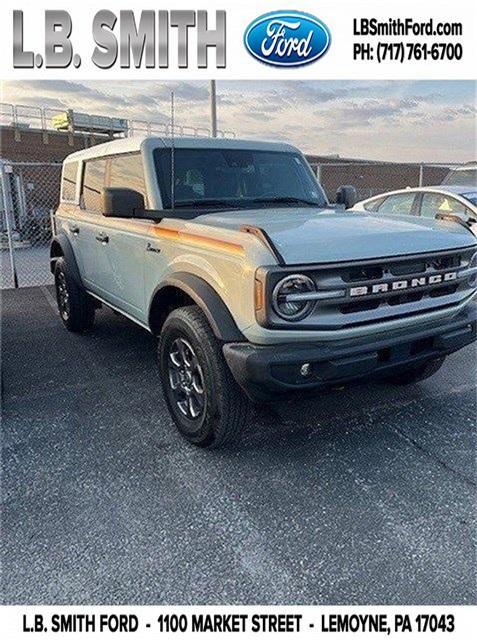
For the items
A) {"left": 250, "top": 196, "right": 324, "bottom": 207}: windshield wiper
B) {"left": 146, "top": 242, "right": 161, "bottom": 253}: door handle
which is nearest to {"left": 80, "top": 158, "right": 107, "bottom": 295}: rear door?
{"left": 146, "top": 242, "right": 161, "bottom": 253}: door handle

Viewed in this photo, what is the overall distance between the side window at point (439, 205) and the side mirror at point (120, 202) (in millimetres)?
5226

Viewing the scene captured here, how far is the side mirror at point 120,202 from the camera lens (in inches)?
127

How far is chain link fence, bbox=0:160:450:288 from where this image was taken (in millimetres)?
9102

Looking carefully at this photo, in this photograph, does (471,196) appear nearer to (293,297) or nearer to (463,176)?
(463,176)

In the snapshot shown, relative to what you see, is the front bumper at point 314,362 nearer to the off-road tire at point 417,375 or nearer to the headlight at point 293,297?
the headlight at point 293,297

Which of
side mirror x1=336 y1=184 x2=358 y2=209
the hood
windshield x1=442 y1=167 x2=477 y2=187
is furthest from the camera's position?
windshield x1=442 y1=167 x2=477 y2=187

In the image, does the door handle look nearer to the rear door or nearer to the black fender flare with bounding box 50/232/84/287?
the rear door

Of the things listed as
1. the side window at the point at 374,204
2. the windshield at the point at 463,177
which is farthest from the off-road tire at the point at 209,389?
the windshield at the point at 463,177

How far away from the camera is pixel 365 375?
8.81 feet

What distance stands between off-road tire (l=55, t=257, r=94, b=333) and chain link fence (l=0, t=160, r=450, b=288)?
325 centimetres

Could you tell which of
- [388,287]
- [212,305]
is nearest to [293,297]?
[212,305]

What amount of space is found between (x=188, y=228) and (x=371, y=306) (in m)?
1.25
